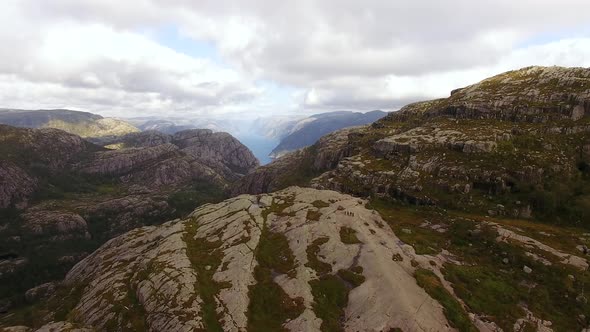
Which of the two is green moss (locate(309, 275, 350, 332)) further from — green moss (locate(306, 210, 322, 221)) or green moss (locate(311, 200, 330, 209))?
green moss (locate(311, 200, 330, 209))

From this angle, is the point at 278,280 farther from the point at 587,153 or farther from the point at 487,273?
the point at 587,153

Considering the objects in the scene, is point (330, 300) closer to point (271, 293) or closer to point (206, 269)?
point (271, 293)

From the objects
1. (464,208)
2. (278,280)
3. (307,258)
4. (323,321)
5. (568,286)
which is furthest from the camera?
(464,208)

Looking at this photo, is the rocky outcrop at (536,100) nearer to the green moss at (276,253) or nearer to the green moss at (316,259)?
the green moss at (316,259)

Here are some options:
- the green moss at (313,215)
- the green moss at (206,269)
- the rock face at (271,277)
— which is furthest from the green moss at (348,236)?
the green moss at (206,269)

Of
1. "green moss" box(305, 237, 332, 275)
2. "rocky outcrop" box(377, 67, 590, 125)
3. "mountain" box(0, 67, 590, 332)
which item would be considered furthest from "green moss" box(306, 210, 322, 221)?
"rocky outcrop" box(377, 67, 590, 125)

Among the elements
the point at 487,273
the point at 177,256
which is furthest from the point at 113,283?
the point at 487,273
